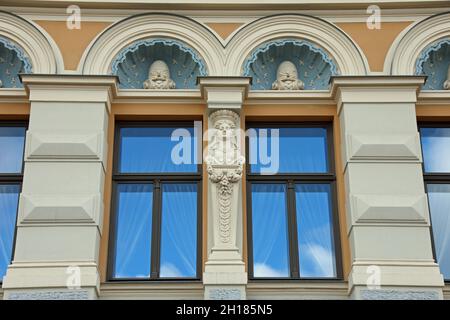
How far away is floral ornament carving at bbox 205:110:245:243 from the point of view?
32.9 ft

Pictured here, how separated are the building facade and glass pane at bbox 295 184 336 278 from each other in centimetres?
2

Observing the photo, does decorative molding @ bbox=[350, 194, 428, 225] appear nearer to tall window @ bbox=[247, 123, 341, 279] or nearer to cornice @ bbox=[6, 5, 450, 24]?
tall window @ bbox=[247, 123, 341, 279]

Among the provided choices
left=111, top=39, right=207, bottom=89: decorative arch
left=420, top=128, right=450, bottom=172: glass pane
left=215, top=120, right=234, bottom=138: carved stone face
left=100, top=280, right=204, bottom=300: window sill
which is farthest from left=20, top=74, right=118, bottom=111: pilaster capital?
left=420, top=128, right=450, bottom=172: glass pane

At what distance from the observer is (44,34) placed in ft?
36.2

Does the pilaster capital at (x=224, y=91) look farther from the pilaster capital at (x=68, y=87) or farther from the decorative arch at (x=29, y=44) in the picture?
the decorative arch at (x=29, y=44)

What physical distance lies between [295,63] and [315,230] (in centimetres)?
240

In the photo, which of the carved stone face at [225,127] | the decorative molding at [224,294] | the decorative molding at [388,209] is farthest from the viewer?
the carved stone face at [225,127]

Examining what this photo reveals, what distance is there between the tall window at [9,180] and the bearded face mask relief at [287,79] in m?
3.37

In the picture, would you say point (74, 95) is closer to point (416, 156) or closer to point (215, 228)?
point (215, 228)

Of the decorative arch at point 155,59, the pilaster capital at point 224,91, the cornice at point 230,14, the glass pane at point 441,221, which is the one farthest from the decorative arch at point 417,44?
the decorative arch at point 155,59

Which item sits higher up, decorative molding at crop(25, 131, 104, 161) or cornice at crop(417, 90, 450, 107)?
cornice at crop(417, 90, 450, 107)

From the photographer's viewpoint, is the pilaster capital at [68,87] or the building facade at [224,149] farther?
the pilaster capital at [68,87]

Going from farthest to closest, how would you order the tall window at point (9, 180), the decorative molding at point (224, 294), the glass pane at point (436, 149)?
the glass pane at point (436, 149) → the tall window at point (9, 180) → the decorative molding at point (224, 294)

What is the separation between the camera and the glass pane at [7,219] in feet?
33.5
